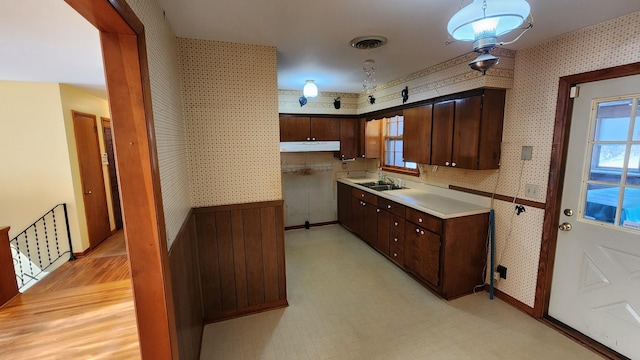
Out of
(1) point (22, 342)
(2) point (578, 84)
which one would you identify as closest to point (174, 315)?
(1) point (22, 342)

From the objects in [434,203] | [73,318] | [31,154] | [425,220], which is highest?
[31,154]

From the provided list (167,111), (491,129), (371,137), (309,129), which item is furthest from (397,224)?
(167,111)

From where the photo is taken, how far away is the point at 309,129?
454 centimetres

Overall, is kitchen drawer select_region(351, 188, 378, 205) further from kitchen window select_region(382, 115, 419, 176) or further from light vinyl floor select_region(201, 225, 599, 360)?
light vinyl floor select_region(201, 225, 599, 360)

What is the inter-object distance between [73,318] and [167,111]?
2353 mm

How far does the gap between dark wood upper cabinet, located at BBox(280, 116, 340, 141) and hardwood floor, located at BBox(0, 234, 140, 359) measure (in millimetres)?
2912

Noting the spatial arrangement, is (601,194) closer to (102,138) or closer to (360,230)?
(360,230)

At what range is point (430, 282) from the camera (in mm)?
2836

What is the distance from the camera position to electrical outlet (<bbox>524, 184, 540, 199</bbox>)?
239 centimetres

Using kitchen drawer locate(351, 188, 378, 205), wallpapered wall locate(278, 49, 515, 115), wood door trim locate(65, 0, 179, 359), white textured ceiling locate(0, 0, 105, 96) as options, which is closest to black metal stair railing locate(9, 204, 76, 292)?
white textured ceiling locate(0, 0, 105, 96)

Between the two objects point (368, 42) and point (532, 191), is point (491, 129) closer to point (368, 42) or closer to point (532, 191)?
point (532, 191)

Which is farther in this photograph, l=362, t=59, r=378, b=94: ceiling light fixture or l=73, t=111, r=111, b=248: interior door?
l=73, t=111, r=111, b=248: interior door

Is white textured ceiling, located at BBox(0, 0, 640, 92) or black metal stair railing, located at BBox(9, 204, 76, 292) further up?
white textured ceiling, located at BBox(0, 0, 640, 92)

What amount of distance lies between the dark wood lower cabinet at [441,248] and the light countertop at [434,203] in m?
0.05
